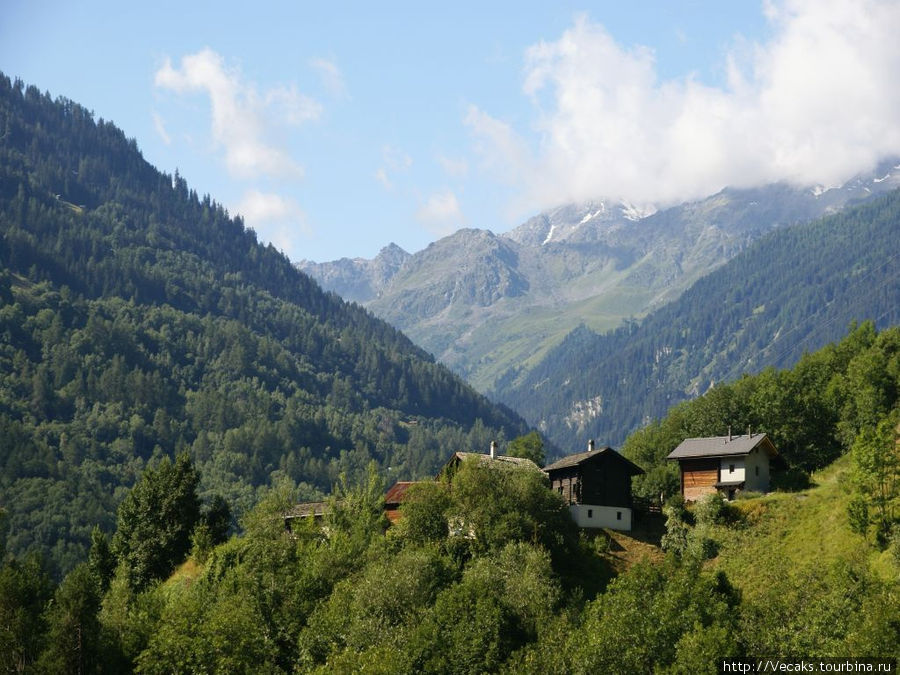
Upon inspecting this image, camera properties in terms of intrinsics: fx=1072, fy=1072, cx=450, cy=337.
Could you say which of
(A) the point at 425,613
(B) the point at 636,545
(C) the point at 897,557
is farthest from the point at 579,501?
(C) the point at 897,557

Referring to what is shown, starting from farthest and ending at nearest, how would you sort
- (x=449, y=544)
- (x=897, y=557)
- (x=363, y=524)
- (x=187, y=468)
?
(x=187, y=468), (x=363, y=524), (x=449, y=544), (x=897, y=557)

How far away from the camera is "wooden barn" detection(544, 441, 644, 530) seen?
85375 millimetres

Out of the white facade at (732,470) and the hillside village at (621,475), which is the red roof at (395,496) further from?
the white facade at (732,470)

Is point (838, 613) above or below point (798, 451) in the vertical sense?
below

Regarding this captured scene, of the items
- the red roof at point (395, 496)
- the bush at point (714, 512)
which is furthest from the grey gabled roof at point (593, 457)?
the red roof at point (395, 496)

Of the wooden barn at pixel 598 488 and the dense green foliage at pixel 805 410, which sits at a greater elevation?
the dense green foliage at pixel 805 410

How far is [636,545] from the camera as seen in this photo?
81.9m

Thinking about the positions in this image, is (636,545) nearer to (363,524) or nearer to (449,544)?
(449,544)

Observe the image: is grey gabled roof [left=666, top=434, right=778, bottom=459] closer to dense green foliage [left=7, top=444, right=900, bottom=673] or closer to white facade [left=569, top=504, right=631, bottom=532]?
dense green foliage [left=7, top=444, right=900, bottom=673]

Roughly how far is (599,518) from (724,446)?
48.6 ft

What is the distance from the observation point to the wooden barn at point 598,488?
85375 millimetres

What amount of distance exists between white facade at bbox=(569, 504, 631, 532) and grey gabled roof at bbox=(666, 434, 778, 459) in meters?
11.3

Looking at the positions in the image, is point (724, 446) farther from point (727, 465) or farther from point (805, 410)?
point (805, 410)

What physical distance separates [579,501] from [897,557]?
27421mm
